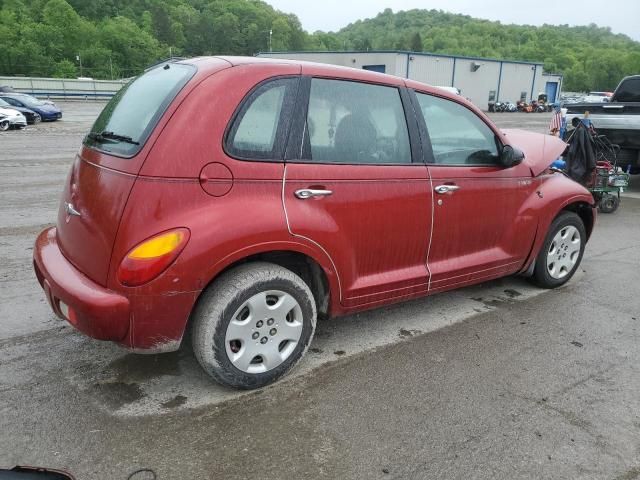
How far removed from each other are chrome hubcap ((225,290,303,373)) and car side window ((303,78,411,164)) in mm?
863

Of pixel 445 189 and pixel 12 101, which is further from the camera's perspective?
pixel 12 101

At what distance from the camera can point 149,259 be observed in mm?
2609

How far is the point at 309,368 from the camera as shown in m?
3.37

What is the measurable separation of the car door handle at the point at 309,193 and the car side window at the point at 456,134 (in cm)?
101

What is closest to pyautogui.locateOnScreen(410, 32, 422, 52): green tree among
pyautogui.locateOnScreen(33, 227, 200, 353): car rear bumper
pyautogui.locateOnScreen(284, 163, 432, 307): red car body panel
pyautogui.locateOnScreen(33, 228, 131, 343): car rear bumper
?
pyautogui.locateOnScreen(284, 163, 432, 307): red car body panel

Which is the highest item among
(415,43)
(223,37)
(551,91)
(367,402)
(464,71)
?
(415,43)

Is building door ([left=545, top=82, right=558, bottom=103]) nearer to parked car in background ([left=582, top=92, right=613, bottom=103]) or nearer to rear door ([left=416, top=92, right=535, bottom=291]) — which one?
parked car in background ([left=582, top=92, right=613, bottom=103])

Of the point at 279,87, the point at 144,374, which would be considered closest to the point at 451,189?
the point at 279,87

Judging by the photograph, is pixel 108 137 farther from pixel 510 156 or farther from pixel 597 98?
pixel 597 98

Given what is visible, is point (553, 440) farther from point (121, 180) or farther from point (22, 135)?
point (22, 135)

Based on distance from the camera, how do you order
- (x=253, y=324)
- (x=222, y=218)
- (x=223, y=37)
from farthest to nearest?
(x=223, y=37)
(x=253, y=324)
(x=222, y=218)

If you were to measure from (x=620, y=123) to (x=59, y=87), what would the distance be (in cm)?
4940

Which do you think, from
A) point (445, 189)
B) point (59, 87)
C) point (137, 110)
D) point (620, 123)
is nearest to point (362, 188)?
point (445, 189)

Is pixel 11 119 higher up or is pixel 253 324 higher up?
pixel 253 324
